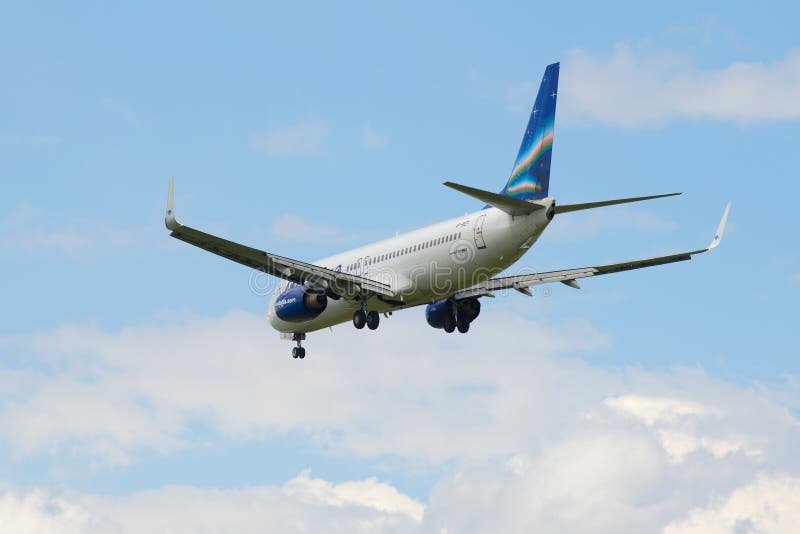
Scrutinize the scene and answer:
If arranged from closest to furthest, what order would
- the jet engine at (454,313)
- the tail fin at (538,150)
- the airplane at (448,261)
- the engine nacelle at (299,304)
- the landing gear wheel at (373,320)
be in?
the airplane at (448,261)
the tail fin at (538,150)
the landing gear wheel at (373,320)
the engine nacelle at (299,304)
the jet engine at (454,313)

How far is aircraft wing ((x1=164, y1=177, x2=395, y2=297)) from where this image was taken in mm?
48562

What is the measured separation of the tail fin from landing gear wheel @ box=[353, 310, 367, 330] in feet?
27.0

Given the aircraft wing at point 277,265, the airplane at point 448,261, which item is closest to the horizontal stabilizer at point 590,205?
the airplane at point 448,261

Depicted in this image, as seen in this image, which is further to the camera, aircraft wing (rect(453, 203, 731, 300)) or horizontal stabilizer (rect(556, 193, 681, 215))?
aircraft wing (rect(453, 203, 731, 300))

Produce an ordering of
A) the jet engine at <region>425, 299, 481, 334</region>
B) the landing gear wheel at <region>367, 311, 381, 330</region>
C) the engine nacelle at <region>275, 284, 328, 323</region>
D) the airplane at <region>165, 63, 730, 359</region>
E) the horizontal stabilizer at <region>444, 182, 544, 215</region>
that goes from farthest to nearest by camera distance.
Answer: the jet engine at <region>425, 299, 481, 334</region>
the engine nacelle at <region>275, 284, 328, 323</region>
the landing gear wheel at <region>367, 311, 381, 330</region>
the airplane at <region>165, 63, 730, 359</region>
the horizontal stabilizer at <region>444, 182, 544, 215</region>

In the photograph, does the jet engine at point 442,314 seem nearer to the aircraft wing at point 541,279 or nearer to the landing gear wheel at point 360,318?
Result: the aircraft wing at point 541,279

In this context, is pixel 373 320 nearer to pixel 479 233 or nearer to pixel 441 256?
pixel 441 256

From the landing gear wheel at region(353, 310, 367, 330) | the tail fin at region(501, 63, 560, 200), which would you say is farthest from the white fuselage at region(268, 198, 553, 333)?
the tail fin at region(501, 63, 560, 200)

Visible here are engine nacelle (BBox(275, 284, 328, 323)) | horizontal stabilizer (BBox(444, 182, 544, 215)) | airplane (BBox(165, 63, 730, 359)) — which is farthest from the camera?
engine nacelle (BBox(275, 284, 328, 323))

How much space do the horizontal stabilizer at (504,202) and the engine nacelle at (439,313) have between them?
31.0 feet

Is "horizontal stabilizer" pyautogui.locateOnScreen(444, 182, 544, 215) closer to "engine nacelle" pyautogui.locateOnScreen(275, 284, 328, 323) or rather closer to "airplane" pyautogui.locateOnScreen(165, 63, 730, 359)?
"airplane" pyautogui.locateOnScreen(165, 63, 730, 359)

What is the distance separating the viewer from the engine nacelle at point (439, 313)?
60156 mm

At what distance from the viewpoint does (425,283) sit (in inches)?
2184

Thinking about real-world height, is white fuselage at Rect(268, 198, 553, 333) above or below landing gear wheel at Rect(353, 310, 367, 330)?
above
